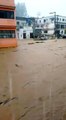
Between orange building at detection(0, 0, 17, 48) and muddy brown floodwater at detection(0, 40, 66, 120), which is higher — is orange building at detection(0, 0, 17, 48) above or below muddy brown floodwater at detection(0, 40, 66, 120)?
above

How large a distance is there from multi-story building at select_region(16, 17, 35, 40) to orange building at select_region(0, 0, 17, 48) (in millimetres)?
21276

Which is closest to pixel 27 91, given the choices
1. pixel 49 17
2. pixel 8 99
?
pixel 8 99

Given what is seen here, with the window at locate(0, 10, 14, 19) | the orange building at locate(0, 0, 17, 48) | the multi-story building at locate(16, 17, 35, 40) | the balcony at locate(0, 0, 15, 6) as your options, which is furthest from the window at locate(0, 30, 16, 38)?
the multi-story building at locate(16, 17, 35, 40)

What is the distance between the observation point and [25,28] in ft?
151

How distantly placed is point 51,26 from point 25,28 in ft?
15.8

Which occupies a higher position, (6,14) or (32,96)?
(6,14)

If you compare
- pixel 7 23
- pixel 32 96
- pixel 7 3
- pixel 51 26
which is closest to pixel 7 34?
pixel 7 23

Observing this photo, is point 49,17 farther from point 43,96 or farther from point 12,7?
point 43,96

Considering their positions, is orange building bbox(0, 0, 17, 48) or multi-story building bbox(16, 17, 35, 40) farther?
multi-story building bbox(16, 17, 35, 40)

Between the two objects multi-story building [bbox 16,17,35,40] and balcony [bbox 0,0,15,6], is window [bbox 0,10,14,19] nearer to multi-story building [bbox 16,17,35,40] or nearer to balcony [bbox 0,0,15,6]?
balcony [bbox 0,0,15,6]

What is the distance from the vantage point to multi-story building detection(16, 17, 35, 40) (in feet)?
148

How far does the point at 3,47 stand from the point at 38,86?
49.0 feet

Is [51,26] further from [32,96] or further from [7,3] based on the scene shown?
[32,96]

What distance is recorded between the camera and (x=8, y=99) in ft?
22.3
